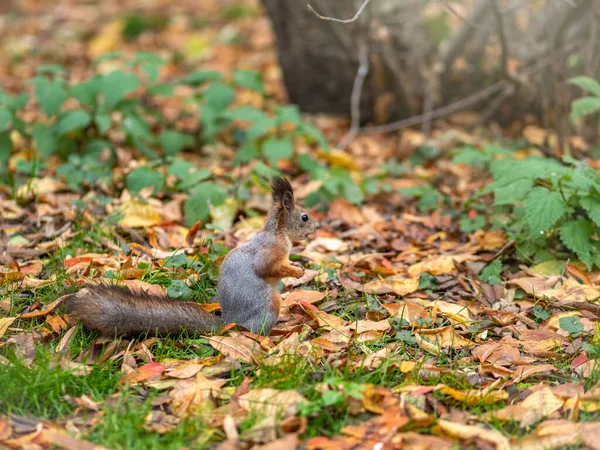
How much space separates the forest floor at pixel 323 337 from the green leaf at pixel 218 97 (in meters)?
0.54

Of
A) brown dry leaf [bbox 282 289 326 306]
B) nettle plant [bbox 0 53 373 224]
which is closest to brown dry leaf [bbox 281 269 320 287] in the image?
brown dry leaf [bbox 282 289 326 306]

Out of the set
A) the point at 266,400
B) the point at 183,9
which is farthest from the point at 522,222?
the point at 183,9

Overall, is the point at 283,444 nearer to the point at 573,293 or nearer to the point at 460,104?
the point at 573,293

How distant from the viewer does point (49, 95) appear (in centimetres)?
569

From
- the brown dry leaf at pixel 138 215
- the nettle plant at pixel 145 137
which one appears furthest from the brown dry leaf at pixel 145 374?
the nettle plant at pixel 145 137

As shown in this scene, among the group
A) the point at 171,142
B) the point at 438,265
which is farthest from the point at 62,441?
the point at 171,142

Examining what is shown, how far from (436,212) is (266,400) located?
109 inches

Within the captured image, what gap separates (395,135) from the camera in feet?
23.6

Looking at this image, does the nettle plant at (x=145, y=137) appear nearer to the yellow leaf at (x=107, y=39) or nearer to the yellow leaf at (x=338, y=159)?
the yellow leaf at (x=338, y=159)

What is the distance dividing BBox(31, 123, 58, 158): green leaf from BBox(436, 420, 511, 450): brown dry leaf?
13.4 feet

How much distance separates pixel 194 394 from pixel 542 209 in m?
2.15

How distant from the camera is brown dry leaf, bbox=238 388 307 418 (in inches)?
111

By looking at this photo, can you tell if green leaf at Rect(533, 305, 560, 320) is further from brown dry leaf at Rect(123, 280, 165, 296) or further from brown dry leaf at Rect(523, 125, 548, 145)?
brown dry leaf at Rect(523, 125, 548, 145)

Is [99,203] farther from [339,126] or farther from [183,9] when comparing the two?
[183,9]
